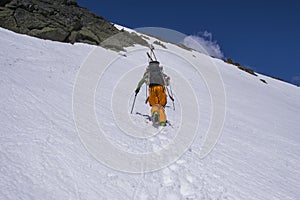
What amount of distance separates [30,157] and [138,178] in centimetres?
165

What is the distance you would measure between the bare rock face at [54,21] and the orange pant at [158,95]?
16.9 meters

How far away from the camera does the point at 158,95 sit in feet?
26.0

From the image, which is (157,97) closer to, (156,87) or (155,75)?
(156,87)

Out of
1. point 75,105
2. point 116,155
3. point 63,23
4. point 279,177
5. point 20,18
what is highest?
point 63,23

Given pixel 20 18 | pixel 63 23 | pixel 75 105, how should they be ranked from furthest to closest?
pixel 63 23
pixel 20 18
pixel 75 105

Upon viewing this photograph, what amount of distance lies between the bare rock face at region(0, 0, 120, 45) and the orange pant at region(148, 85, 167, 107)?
55.5 feet

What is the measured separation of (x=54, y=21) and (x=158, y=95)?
21314 millimetres

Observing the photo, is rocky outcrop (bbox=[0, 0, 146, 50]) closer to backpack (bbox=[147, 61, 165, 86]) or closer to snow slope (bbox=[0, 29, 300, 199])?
snow slope (bbox=[0, 29, 300, 199])

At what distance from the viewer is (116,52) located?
79.6 ft

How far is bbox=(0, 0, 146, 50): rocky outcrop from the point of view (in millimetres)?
21891

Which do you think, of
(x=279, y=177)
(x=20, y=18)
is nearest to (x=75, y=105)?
(x=279, y=177)

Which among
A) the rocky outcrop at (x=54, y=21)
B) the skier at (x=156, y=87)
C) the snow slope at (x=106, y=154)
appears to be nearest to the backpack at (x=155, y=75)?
the skier at (x=156, y=87)

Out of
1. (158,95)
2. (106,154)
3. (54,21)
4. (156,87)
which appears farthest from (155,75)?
(54,21)

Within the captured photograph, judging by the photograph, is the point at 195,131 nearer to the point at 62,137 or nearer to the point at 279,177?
the point at 279,177
